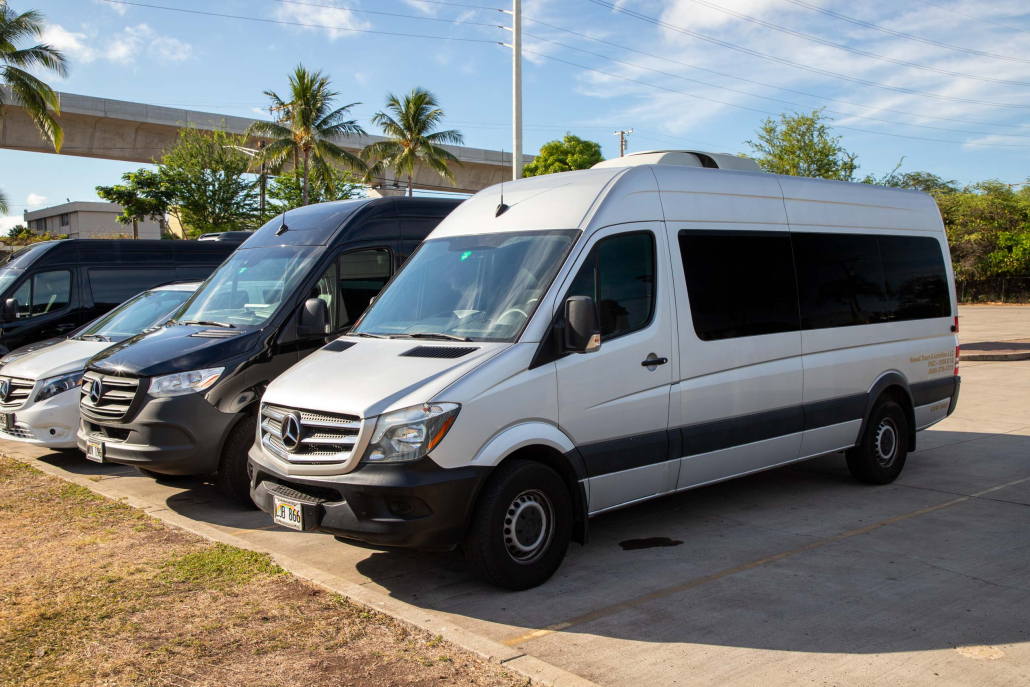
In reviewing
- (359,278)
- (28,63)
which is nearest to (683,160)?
(359,278)

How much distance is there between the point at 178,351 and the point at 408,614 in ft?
11.6

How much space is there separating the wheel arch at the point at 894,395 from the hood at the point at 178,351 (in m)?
5.36

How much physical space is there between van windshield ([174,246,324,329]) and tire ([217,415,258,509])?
90 centimetres

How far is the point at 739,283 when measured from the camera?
259 inches

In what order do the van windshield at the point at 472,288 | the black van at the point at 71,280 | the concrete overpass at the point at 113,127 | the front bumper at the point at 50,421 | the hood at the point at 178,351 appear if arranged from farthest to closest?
1. the concrete overpass at the point at 113,127
2. the black van at the point at 71,280
3. the front bumper at the point at 50,421
4. the hood at the point at 178,351
5. the van windshield at the point at 472,288

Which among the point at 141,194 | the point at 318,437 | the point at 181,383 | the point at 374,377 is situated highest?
the point at 141,194

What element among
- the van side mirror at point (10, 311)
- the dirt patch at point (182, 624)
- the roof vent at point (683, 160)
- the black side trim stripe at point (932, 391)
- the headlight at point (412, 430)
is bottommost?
the dirt patch at point (182, 624)

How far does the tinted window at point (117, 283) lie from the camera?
12477 millimetres

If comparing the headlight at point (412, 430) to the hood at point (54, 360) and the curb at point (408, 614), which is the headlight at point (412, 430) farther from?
the hood at point (54, 360)

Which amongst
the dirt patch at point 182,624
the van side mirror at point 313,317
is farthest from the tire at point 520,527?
the van side mirror at point 313,317

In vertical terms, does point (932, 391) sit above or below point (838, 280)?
below

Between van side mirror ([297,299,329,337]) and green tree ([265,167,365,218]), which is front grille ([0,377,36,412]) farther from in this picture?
green tree ([265,167,365,218])

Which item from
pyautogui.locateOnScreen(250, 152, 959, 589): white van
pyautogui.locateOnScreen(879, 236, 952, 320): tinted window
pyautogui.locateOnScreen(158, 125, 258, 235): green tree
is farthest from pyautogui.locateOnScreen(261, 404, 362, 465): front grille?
pyautogui.locateOnScreen(158, 125, 258, 235): green tree

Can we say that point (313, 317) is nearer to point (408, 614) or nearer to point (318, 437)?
point (318, 437)
